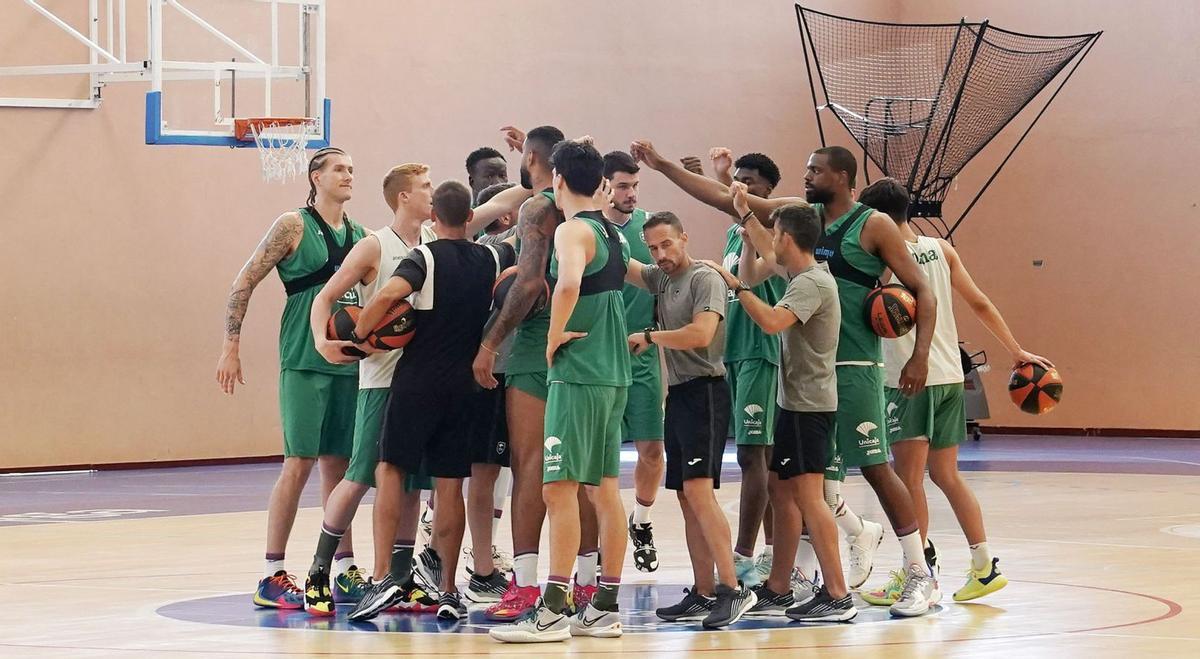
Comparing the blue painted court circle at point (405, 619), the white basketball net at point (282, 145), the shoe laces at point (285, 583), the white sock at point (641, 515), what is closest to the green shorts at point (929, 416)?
the blue painted court circle at point (405, 619)

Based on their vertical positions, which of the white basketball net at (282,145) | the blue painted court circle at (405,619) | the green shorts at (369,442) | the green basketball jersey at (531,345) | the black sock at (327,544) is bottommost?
the blue painted court circle at (405,619)

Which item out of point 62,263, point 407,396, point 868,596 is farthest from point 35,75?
point 868,596

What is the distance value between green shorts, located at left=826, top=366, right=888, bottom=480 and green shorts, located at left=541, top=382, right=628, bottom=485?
1078mm

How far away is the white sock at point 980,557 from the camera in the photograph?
700 cm

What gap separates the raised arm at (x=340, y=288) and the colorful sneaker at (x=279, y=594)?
976mm

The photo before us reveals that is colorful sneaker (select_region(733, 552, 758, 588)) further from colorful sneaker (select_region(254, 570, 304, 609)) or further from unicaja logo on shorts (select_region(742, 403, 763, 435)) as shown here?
colorful sneaker (select_region(254, 570, 304, 609))

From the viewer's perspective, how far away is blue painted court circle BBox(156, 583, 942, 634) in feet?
20.7

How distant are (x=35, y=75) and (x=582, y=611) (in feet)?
30.2

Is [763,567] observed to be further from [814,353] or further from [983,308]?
[983,308]

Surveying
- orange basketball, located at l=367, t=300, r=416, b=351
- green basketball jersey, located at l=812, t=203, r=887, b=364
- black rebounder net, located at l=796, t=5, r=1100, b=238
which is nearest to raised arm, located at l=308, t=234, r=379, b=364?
orange basketball, located at l=367, t=300, r=416, b=351

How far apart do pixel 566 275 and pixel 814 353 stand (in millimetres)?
1170

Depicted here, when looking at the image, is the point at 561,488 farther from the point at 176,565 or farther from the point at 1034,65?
the point at 1034,65

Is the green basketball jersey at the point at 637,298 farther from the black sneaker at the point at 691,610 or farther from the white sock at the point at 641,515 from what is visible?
the black sneaker at the point at 691,610

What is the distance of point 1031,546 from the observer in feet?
29.5
